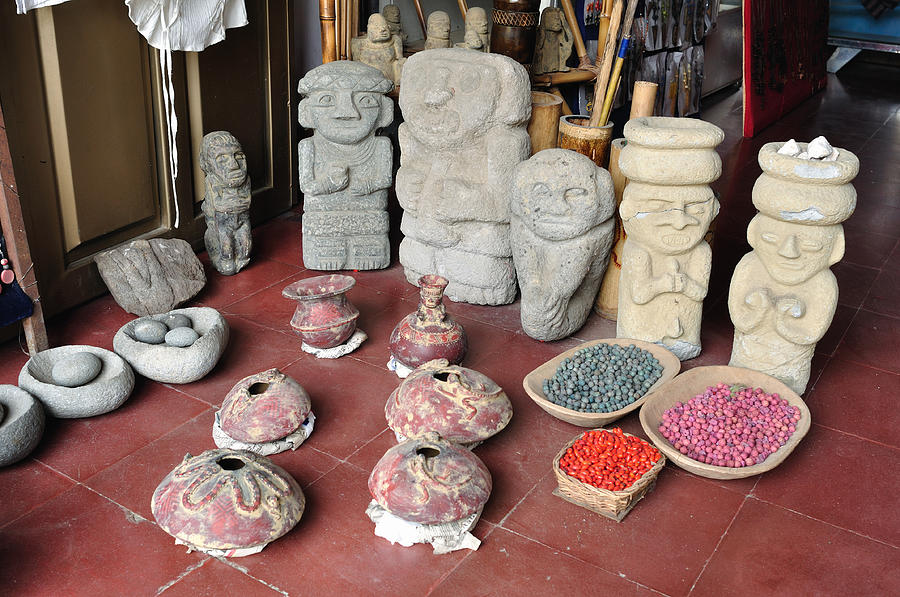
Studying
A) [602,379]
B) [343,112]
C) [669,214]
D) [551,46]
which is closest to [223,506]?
[602,379]

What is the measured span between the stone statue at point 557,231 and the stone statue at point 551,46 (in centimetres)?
186

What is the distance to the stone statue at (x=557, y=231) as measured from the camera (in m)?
3.50

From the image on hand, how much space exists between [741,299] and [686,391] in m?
0.46

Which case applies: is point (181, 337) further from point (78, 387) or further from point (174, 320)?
point (78, 387)

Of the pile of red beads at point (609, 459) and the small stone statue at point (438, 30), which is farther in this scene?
the small stone statue at point (438, 30)

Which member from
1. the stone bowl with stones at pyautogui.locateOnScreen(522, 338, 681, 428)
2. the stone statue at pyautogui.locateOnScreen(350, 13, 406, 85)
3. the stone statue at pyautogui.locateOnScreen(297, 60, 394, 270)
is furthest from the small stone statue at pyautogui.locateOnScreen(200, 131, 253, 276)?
the stone bowl with stones at pyautogui.locateOnScreen(522, 338, 681, 428)

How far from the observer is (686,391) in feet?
10.7

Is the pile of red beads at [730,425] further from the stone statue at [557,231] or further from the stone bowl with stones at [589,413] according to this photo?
the stone statue at [557,231]

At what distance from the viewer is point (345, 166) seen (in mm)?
4277

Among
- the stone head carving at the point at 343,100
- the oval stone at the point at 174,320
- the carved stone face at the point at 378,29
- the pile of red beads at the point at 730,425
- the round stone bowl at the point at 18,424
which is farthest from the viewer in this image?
the carved stone face at the point at 378,29

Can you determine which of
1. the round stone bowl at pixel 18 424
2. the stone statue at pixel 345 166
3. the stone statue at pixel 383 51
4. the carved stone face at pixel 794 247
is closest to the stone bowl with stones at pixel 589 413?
the carved stone face at pixel 794 247

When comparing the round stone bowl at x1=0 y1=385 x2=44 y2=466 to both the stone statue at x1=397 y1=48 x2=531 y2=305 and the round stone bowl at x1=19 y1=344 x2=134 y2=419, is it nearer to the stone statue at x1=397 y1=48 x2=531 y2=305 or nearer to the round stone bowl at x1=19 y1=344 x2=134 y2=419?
the round stone bowl at x1=19 y1=344 x2=134 y2=419

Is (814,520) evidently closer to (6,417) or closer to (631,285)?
(631,285)

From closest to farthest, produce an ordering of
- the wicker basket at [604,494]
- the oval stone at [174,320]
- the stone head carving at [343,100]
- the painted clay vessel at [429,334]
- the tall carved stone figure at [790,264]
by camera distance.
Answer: the wicker basket at [604,494] → the tall carved stone figure at [790,264] → the painted clay vessel at [429,334] → the oval stone at [174,320] → the stone head carving at [343,100]
